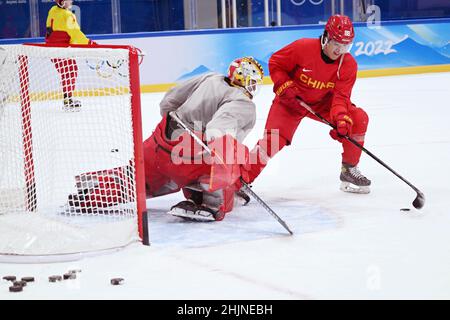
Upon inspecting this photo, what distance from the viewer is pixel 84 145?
5398mm

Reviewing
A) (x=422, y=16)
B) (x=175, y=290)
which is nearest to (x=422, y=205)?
(x=175, y=290)

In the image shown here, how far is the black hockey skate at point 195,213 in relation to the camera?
12.0 ft

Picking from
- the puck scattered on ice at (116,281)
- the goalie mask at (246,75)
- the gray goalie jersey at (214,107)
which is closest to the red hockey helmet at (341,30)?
the goalie mask at (246,75)

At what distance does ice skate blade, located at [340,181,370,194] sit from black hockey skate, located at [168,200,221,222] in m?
0.93

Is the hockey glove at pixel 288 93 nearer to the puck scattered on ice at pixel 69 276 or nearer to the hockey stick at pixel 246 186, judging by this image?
the hockey stick at pixel 246 186

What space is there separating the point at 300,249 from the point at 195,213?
2.03ft

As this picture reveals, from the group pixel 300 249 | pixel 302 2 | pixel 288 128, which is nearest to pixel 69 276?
pixel 300 249

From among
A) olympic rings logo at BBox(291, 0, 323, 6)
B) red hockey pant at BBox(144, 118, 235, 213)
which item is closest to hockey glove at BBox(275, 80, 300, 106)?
red hockey pant at BBox(144, 118, 235, 213)

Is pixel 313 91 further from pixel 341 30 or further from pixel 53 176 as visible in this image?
pixel 53 176

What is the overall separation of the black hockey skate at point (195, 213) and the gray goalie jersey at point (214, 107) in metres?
0.31

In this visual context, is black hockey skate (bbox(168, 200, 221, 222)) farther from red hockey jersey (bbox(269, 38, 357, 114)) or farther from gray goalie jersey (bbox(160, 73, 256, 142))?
red hockey jersey (bbox(269, 38, 357, 114))

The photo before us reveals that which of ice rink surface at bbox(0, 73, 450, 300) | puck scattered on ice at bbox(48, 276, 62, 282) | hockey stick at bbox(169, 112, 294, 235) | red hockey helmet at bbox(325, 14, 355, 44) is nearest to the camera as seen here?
ice rink surface at bbox(0, 73, 450, 300)

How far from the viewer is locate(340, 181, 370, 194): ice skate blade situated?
431 centimetres
